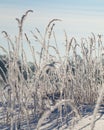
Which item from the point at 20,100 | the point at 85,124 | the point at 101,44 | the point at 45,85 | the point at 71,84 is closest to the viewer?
the point at 20,100

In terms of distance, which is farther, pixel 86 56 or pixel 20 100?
pixel 86 56

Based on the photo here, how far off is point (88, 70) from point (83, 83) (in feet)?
0.75

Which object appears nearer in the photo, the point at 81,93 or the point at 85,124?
the point at 85,124

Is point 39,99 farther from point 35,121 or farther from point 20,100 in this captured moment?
point 20,100

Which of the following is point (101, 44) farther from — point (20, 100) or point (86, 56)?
point (20, 100)

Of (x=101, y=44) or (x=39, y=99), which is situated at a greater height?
(x=101, y=44)

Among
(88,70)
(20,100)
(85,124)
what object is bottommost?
(85,124)

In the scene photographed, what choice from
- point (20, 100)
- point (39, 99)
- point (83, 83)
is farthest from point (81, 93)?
point (20, 100)

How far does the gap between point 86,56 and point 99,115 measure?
1.04 metres

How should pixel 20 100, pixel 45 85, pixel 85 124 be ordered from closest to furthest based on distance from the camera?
pixel 20 100 → pixel 85 124 → pixel 45 85

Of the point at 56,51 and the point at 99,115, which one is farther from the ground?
the point at 56,51

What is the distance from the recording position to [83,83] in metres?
6.02

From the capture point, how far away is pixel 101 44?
240 inches

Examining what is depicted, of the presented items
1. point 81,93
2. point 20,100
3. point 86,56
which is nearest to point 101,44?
point 86,56
